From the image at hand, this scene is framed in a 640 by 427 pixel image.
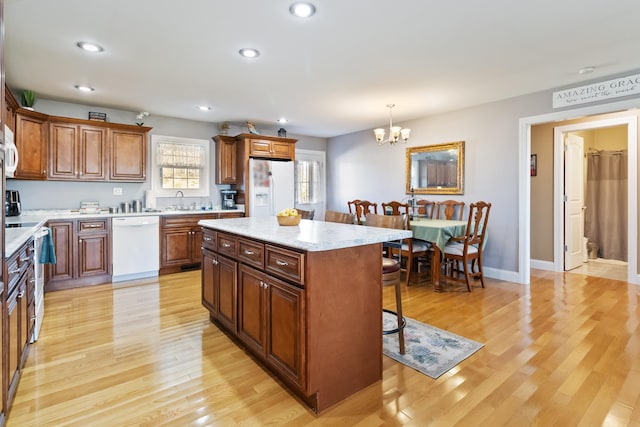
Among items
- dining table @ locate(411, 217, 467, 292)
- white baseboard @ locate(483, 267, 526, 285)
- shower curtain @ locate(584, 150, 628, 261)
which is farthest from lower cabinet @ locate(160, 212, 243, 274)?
shower curtain @ locate(584, 150, 628, 261)

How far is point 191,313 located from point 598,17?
410cm

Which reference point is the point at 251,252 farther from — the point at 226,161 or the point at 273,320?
the point at 226,161

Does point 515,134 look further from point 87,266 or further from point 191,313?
point 87,266

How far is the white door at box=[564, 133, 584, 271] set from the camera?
4.96 m

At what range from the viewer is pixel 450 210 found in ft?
16.1

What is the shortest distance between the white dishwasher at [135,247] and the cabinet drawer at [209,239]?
2.16 meters

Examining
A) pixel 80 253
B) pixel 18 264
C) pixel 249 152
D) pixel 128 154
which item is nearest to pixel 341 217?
pixel 18 264

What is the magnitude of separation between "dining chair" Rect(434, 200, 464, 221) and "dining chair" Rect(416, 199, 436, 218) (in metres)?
0.08

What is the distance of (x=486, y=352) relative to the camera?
2.39 metres

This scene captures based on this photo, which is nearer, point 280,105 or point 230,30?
point 230,30

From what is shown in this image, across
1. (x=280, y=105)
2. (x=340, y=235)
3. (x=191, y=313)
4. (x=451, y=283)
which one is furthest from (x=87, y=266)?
(x=451, y=283)

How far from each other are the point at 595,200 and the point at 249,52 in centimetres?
637

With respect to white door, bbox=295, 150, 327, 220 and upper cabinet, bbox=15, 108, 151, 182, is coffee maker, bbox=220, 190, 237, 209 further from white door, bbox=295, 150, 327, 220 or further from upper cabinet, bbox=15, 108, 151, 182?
white door, bbox=295, 150, 327, 220

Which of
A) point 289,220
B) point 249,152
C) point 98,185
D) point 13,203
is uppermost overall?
point 249,152
